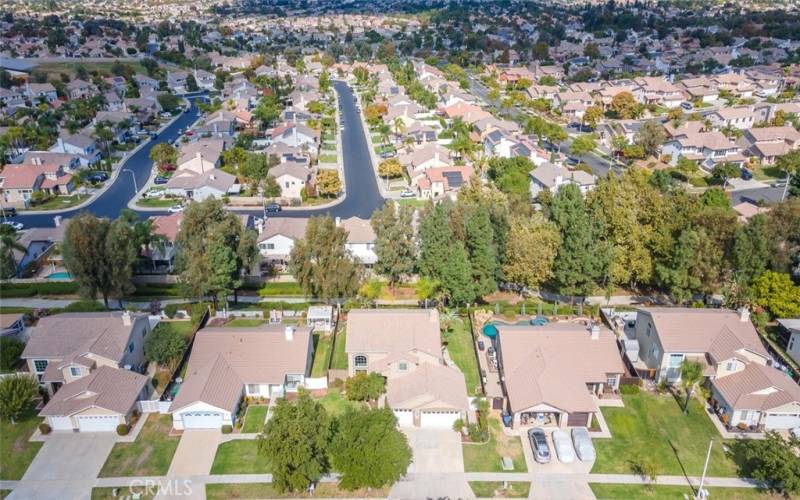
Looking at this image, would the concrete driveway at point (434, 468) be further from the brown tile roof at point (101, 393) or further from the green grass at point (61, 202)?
the green grass at point (61, 202)

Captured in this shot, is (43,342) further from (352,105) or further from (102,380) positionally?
(352,105)

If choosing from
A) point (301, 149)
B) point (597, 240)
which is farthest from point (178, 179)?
point (597, 240)

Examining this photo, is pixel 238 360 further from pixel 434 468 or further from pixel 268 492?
pixel 434 468

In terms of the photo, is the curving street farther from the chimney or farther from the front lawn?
the chimney

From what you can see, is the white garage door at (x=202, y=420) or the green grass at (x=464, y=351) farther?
the green grass at (x=464, y=351)

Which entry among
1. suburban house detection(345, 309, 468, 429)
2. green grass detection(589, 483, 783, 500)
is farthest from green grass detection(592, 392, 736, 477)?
suburban house detection(345, 309, 468, 429)

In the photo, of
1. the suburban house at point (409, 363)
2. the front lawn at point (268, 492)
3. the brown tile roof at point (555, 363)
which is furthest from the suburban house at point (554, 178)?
the front lawn at point (268, 492)

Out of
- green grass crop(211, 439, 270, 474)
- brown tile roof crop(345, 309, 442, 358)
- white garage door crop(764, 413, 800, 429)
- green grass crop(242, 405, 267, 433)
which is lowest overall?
white garage door crop(764, 413, 800, 429)
